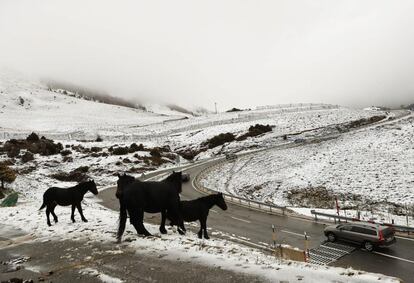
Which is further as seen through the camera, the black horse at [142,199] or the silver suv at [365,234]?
the silver suv at [365,234]

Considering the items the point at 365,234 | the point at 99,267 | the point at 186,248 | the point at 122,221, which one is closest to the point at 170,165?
the point at 365,234

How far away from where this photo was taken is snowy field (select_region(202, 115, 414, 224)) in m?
35.1

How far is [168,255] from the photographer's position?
1259 cm

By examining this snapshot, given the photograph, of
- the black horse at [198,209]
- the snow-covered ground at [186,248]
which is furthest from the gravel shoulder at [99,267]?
the black horse at [198,209]

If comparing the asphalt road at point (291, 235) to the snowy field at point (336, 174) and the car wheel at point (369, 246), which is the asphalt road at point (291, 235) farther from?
the snowy field at point (336, 174)

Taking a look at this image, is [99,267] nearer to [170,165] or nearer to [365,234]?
[365,234]

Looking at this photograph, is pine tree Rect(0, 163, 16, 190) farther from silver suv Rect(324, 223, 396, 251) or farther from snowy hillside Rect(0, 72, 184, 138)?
snowy hillside Rect(0, 72, 184, 138)

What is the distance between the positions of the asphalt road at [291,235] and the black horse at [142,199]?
23.8ft

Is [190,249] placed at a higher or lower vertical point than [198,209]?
lower

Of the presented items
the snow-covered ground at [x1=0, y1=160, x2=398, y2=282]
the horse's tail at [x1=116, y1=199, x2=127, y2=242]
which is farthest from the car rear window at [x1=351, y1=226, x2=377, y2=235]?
the horse's tail at [x1=116, y1=199, x2=127, y2=242]

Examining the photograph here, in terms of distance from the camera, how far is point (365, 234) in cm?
1977

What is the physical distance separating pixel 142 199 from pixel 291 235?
→ 39.9 feet

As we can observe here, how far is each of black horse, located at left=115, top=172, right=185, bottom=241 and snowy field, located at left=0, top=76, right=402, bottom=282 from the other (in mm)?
895

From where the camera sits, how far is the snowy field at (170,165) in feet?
40.6
